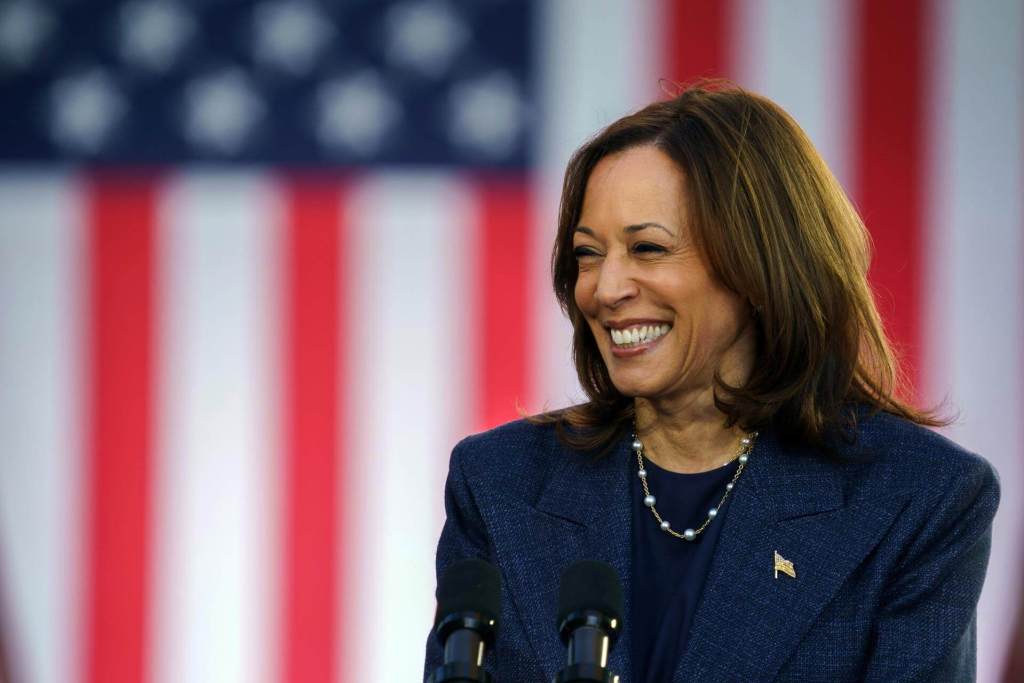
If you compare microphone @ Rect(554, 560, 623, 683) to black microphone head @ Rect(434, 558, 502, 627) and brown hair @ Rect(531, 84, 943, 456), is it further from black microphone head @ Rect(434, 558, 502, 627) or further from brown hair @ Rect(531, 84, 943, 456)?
brown hair @ Rect(531, 84, 943, 456)

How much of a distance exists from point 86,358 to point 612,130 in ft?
5.59

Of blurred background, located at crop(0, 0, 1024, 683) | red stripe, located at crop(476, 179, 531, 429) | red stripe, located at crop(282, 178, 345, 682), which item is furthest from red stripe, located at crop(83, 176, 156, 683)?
red stripe, located at crop(476, 179, 531, 429)

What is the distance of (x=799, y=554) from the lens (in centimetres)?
162

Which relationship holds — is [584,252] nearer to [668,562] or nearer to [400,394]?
[668,562]

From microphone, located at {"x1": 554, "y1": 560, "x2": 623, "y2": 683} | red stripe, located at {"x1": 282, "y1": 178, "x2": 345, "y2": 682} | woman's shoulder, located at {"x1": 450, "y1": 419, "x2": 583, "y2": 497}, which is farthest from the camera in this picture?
red stripe, located at {"x1": 282, "y1": 178, "x2": 345, "y2": 682}

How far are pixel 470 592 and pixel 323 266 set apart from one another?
2.07m

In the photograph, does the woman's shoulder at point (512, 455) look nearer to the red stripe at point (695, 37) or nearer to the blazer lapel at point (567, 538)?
the blazer lapel at point (567, 538)

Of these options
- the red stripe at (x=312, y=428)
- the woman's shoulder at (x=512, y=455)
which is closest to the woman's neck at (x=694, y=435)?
the woman's shoulder at (x=512, y=455)

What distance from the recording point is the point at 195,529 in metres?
3.04

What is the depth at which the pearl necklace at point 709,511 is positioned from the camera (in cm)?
171

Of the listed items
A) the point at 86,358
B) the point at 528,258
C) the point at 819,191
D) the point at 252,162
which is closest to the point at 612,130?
the point at 819,191

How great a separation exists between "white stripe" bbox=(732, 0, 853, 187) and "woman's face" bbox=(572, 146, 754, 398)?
1470mm

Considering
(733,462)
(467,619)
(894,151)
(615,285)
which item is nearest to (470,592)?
(467,619)

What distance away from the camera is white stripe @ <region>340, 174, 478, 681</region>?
3021 mm
